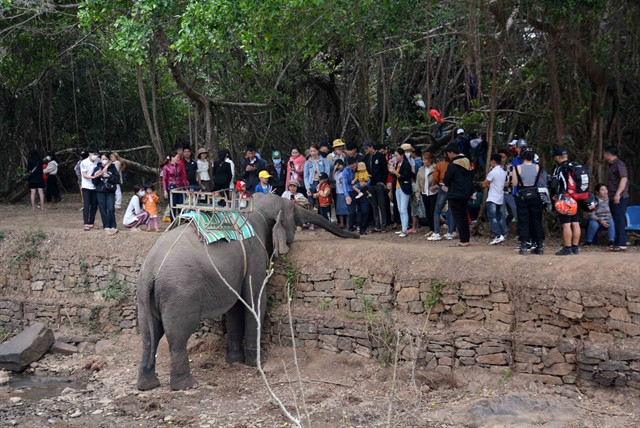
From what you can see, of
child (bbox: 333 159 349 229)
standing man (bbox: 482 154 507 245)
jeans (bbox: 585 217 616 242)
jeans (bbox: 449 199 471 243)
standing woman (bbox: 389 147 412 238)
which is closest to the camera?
jeans (bbox: 585 217 616 242)

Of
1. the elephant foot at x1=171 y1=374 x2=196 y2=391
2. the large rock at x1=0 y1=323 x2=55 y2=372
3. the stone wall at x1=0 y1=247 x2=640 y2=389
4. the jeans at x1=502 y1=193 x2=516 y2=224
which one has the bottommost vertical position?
the elephant foot at x1=171 y1=374 x2=196 y2=391

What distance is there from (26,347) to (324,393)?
474 centimetres

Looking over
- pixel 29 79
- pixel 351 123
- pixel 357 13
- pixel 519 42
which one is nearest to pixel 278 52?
pixel 357 13

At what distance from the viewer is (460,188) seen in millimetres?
10578

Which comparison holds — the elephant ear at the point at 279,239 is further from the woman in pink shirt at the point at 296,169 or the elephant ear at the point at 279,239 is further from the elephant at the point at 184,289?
the woman in pink shirt at the point at 296,169

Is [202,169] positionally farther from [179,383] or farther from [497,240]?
[497,240]

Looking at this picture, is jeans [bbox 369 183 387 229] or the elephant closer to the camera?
the elephant

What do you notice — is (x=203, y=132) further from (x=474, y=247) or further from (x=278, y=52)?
(x=474, y=247)

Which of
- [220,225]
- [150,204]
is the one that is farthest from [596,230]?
[150,204]

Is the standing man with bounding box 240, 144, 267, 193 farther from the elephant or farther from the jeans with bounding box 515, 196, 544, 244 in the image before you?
→ the jeans with bounding box 515, 196, 544, 244

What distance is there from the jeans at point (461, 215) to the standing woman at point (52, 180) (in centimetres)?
1037

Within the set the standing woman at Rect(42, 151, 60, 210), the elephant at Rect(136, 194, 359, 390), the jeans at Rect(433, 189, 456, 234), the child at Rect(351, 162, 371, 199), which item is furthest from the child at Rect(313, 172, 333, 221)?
the standing woman at Rect(42, 151, 60, 210)

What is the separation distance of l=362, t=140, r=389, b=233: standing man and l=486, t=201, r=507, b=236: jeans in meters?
2.08

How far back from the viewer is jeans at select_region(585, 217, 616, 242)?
410 inches
